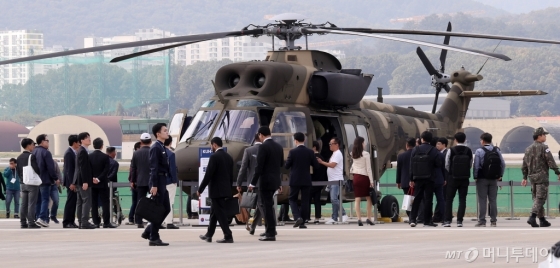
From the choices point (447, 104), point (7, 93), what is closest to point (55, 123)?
point (7, 93)

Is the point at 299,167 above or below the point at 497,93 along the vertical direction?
below

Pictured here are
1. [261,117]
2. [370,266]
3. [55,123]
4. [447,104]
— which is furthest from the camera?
[55,123]

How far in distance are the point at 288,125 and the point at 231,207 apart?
5.17 metres

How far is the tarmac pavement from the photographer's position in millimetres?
12023

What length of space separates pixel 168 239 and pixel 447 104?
12107 millimetres

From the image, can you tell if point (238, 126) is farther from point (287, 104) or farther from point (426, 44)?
point (426, 44)

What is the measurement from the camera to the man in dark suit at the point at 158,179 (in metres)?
14.5

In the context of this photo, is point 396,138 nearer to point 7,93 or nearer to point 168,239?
point 168,239

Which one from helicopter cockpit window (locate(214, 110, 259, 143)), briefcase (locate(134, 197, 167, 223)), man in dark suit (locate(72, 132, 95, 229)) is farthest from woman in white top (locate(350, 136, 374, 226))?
briefcase (locate(134, 197, 167, 223))

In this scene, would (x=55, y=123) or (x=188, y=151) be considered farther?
(x=55, y=123)

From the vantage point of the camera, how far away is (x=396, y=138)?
23281mm

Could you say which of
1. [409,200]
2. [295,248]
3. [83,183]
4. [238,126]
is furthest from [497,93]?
[295,248]

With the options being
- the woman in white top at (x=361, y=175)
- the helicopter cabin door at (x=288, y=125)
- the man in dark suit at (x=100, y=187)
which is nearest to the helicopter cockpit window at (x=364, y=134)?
the helicopter cabin door at (x=288, y=125)

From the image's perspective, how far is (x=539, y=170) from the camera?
17969mm
